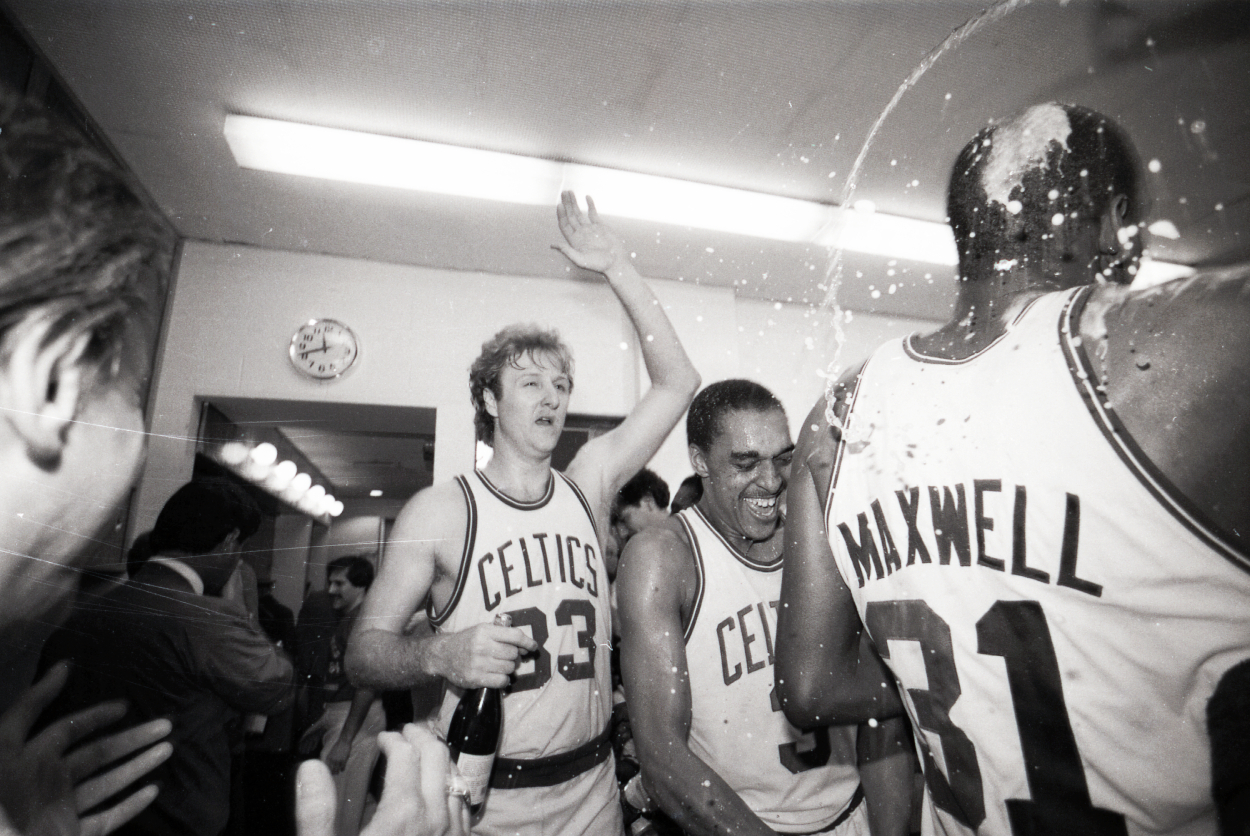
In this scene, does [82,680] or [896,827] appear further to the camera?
[896,827]

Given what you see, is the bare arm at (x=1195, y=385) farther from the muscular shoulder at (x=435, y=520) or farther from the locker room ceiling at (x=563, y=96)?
the muscular shoulder at (x=435, y=520)

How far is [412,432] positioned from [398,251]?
0.89 ft

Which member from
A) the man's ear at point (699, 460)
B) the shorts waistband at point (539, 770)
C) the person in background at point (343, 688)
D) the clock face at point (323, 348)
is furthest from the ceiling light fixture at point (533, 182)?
the shorts waistband at point (539, 770)

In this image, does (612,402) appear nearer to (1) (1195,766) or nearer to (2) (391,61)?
(2) (391,61)

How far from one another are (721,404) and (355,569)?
0.41 m

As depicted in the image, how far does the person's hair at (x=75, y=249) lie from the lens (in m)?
0.34

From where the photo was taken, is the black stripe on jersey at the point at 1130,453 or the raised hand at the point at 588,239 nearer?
the black stripe on jersey at the point at 1130,453

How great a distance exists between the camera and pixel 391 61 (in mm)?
760

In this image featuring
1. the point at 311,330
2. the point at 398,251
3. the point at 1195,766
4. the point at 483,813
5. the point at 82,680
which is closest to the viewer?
the point at 1195,766

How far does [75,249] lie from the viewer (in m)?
0.36

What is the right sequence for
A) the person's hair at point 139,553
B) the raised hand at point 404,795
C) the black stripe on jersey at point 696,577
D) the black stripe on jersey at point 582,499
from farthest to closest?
the black stripe on jersey at point 582,499
the black stripe on jersey at point 696,577
the person's hair at point 139,553
the raised hand at point 404,795

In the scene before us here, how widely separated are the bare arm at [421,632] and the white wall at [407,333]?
0.10 meters

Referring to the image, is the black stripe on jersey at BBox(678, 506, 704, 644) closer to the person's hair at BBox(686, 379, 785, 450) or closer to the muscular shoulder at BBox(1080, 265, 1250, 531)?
the person's hair at BBox(686, 379, 785, 450)

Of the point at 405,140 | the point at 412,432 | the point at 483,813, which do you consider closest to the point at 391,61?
Answer: the point at 405,140
